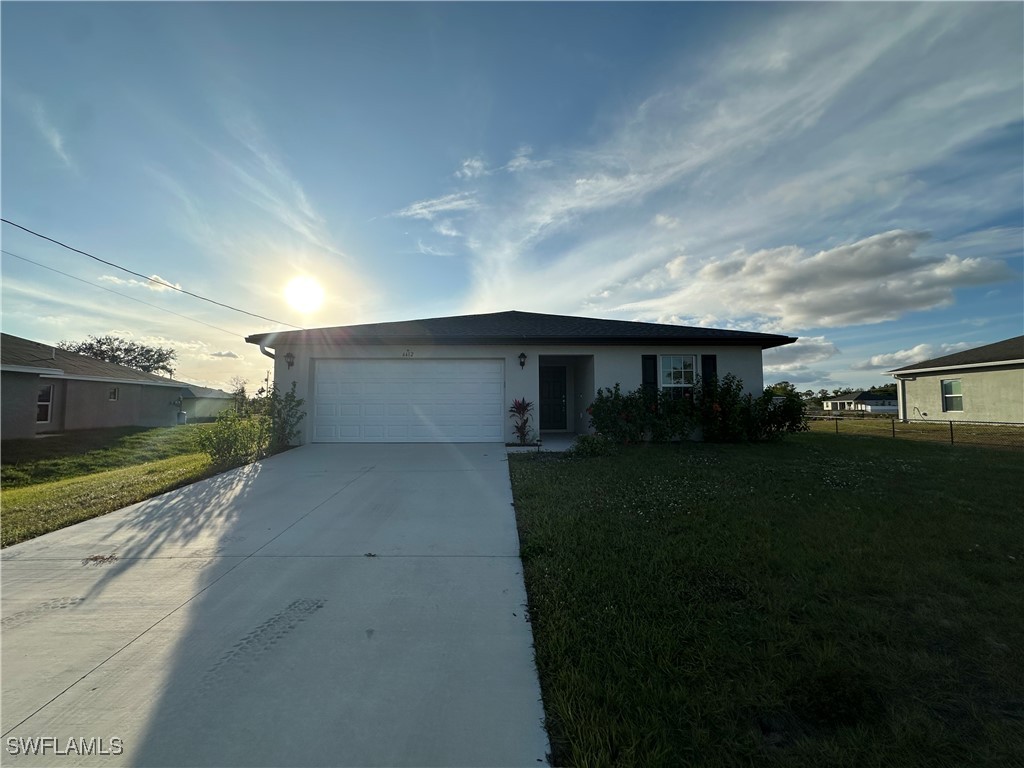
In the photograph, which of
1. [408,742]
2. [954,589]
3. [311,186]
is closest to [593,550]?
[408,742]

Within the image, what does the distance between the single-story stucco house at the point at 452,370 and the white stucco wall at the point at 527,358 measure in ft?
0.08

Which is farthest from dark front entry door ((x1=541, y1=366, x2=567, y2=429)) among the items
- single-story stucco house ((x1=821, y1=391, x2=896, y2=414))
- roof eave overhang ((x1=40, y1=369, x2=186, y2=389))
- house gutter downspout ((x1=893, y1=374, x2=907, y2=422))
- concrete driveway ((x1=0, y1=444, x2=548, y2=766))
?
single-story stucco house ((x1=821, y1=391, x2=896, y2=414))

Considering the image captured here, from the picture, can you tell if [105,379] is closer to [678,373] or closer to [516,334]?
[516,334]

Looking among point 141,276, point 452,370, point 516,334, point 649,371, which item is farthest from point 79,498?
point 649,371

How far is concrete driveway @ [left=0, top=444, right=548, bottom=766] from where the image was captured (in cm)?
188

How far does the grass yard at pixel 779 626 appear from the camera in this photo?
182 cm

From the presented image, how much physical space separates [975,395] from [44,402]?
36.3 metres

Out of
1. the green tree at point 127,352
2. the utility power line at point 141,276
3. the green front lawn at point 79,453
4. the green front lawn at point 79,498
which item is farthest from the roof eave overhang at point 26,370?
the green tree at point 127,352

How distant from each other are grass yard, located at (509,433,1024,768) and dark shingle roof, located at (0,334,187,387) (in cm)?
1878

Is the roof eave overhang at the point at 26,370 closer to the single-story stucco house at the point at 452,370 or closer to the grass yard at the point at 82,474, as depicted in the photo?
the grass yard at the point at 82,474

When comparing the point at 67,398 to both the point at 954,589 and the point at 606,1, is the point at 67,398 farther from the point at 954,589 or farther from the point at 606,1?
the point at 954,589

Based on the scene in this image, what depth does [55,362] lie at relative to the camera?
16.1 meters

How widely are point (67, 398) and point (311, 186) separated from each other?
16644mm

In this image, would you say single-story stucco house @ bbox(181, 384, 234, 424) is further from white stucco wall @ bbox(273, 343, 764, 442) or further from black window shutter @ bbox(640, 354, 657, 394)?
black window shutter @ bbox(640, 354, 657, 394)
